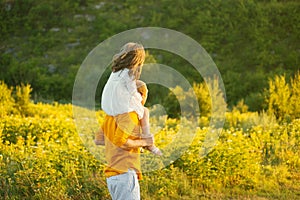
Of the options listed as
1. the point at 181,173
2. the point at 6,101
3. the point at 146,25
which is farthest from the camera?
the point at 146,25

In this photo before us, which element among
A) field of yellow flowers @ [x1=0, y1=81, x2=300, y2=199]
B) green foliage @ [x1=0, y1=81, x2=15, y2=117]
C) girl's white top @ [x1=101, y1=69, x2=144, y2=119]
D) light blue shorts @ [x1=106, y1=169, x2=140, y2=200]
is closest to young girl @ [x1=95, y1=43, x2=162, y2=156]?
girl's white top @ [x1=101, y1=69, x2=144, y2=119]

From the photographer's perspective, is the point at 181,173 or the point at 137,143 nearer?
the point at 137,143

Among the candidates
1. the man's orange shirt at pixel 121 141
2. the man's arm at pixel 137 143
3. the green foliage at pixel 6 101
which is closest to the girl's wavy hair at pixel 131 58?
the man's orange shirt at pixel 121 141

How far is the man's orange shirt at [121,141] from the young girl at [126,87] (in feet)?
0.09

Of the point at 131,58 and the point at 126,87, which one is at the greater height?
the point at 131,58

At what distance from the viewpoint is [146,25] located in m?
18.5

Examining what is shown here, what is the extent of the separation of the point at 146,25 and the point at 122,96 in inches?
601

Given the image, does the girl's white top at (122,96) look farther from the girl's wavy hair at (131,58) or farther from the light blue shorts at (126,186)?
the light blue shorts at (126,186)

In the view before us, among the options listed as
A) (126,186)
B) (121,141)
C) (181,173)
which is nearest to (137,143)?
(121,141)

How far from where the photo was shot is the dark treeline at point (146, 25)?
615 inches

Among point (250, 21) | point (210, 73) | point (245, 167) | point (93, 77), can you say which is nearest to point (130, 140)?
point (245, 167)

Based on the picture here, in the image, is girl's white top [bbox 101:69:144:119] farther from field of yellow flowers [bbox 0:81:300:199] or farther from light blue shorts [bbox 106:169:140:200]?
field of yellow flowers [bbox 0:81:300:199]

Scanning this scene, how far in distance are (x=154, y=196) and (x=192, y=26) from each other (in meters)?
13.1

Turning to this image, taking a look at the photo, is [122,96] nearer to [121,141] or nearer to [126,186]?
[121,141]
